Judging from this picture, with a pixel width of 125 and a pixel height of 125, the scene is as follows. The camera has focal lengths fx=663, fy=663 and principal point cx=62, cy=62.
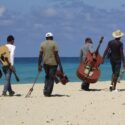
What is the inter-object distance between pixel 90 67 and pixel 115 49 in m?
0.99

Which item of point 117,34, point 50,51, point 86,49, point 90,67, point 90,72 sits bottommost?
point 90,72

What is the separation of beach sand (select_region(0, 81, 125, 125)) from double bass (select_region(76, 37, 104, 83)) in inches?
76.3

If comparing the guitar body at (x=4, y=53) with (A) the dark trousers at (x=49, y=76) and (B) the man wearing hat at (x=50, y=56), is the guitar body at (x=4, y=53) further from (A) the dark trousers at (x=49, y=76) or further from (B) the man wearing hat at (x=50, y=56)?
(A) the dark trousers at (x=49, y=76)

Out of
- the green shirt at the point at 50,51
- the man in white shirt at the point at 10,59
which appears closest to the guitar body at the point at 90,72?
the green shirt at the point at 50,51

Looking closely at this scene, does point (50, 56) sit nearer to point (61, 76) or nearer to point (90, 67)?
point (61, 76)

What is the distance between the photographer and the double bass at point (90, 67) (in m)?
18.2

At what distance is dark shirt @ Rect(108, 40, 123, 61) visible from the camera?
17625mm

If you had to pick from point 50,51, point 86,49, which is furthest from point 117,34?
point 50,51

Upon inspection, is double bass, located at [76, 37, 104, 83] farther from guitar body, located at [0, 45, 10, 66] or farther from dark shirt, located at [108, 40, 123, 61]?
guitar body, located at [0, 45, 10, 66]

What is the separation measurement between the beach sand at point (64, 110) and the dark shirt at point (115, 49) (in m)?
1.71

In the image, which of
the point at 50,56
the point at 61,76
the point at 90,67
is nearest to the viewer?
the point at 50,56

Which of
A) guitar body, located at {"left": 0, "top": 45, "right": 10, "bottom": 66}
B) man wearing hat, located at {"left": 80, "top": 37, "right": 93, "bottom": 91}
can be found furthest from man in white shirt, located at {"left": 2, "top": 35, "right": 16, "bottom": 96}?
man wearing hat, located at {"left": 80, "top": 37, "right": 93, "bottom": 91}

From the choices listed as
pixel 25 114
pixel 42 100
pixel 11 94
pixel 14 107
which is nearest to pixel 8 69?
pixel 11 94

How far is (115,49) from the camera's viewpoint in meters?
17.7
